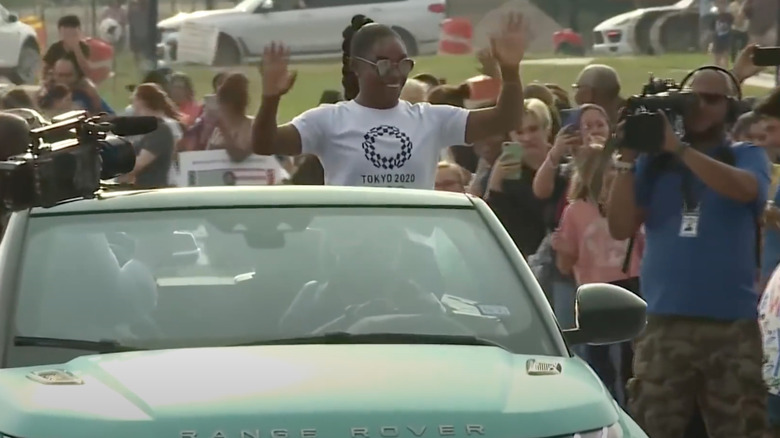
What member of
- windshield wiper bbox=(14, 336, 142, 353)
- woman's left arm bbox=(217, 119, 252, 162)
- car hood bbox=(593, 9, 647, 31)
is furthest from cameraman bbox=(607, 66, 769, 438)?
car hood bbox=(593, 9, 647, 31)

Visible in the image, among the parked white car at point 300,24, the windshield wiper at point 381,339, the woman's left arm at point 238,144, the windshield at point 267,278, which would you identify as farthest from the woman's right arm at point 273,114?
the parked white car at point 300,24

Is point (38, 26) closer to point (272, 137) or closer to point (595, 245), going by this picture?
point (595, 245)

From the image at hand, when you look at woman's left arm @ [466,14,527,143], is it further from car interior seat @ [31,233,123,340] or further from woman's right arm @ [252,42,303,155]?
car interior seat @ [31,233,123,340]

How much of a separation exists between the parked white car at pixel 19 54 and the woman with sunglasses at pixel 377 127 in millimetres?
14143

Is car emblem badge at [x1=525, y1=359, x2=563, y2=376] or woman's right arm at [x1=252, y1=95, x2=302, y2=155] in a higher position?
car emblem badge at [x1=525, y1=359, x2=563, y2=376]

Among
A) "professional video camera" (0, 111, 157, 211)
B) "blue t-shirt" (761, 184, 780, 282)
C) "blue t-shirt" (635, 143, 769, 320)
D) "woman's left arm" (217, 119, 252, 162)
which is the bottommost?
"woman's left arm" (217, 119, 252, 162)

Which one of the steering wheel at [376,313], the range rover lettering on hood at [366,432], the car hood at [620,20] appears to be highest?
the range rover lettering on hood at [366,432]

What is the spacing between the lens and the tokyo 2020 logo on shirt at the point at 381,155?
25.4 feet

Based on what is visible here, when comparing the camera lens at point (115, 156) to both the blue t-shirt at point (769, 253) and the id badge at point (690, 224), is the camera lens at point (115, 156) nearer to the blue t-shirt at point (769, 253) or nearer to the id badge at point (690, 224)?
the id badge at point (690, 224)

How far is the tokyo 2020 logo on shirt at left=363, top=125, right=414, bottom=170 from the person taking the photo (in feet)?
25.4

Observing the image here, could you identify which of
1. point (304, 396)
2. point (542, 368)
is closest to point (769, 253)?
point (542, 368)

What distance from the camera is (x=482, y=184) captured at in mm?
11297

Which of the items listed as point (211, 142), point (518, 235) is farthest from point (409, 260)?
point (211, 142)

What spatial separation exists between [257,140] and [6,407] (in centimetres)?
349
